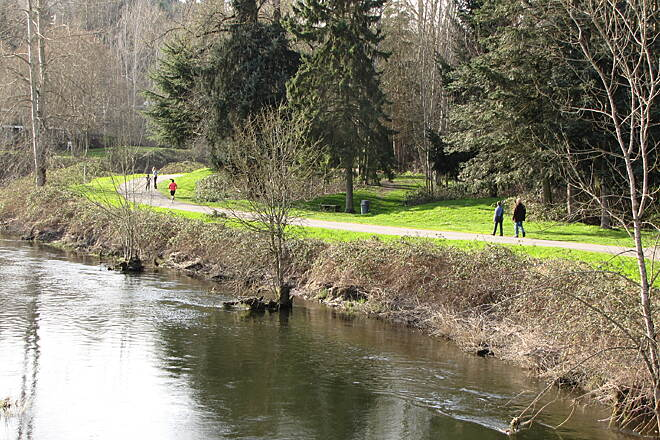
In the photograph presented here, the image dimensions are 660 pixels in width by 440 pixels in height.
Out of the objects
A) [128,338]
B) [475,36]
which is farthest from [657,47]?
[128,338]

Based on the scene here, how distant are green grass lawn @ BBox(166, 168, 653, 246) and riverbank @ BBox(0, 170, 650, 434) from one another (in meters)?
2.73

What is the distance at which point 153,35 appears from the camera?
8706 cm

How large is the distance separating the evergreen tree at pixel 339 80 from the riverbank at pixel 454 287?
1149cm

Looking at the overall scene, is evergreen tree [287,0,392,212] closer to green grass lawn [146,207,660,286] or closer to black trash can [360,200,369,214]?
black trash can [360,200,369,214]

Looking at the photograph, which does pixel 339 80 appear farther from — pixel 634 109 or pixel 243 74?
pixel 634 109

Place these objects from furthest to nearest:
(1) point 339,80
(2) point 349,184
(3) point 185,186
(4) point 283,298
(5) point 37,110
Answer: (3) point 185,186, (5) point 37,110, (2) point 349,184, (1) point 339,80, (4) point 283,298

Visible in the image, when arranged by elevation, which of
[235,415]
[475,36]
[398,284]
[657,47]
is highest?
[475,36]

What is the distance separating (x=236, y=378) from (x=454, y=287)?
26.4 ft

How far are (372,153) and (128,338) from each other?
26134 mm

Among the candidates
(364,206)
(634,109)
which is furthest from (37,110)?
(634,109)

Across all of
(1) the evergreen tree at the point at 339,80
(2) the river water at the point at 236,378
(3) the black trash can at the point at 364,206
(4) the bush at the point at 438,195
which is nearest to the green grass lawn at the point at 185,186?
(1) the evergreen tree at the point at 339,80

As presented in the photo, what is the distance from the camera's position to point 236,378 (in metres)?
15.7

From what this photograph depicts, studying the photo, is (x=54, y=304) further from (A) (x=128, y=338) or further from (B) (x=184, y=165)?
(B) (x=184, y=165)

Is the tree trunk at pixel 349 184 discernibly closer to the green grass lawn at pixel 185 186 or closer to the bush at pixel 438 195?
the bush at pixel 438 195
